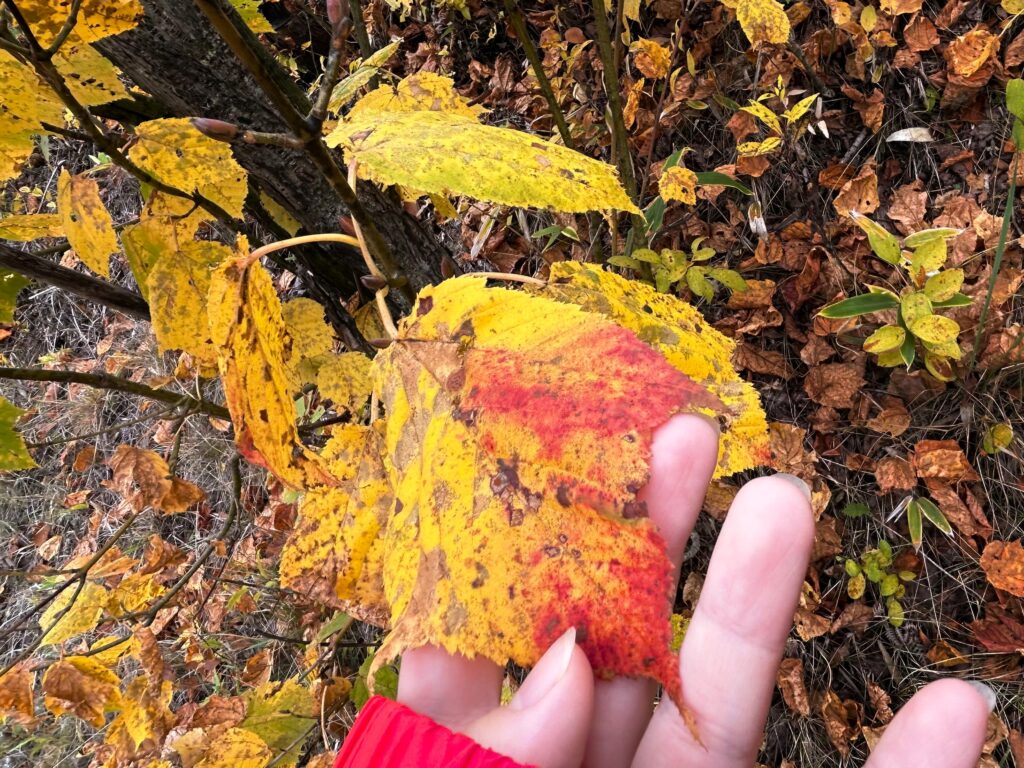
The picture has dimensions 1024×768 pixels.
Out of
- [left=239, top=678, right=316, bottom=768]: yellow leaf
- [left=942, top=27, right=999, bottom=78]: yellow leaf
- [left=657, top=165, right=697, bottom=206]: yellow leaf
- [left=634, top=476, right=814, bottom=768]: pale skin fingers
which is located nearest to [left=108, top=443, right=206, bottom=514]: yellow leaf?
[left=239, top=678, right=316, bottom=768]: yellow leaf

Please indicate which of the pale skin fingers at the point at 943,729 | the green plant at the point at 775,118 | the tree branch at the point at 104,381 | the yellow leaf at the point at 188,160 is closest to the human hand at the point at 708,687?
the pale skin fingers at the point at 943,729

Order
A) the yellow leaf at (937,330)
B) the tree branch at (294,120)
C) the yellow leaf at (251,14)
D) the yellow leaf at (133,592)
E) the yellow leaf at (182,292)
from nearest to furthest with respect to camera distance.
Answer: the tree branch at (294,120)
the yellow leaf at (182,292)
the yellow leaf at (251,14)
the yellow leaf at (937,330)
the yellow leaf at (133,592)

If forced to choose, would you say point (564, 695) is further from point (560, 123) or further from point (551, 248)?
point (551, 248)

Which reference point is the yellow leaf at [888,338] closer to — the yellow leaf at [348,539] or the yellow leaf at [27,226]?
the yellow leaf at [348,539]

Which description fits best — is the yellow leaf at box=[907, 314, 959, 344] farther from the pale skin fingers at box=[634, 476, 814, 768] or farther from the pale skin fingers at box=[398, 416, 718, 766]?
the pale skin fingers at box=[398, 416, 718, 766]

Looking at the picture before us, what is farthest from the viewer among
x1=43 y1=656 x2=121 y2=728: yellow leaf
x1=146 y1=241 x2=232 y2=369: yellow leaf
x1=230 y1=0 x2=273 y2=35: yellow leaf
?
x1=43 y1=656 x2=121 y2=728: yellow leaf

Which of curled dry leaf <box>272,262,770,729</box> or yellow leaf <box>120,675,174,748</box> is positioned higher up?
curled dry leaf <box>272,262,770,729</box>
